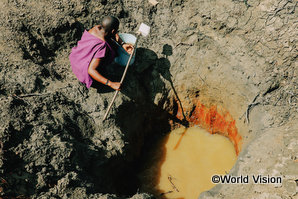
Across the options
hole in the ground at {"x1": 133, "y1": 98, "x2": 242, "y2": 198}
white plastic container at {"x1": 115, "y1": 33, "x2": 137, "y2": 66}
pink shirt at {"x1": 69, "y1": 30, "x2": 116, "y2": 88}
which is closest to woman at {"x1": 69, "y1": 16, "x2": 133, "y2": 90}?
pink shirt at {"x1": 69, "y1": 30, "x2": 116, "y2": 88}

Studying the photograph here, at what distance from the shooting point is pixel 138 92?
403 cm

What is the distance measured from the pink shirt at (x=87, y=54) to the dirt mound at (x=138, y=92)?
8.8 inches

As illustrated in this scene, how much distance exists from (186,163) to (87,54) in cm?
242

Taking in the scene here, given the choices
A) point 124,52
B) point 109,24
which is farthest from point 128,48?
point 109,24

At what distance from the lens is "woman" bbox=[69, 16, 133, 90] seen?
3.22m

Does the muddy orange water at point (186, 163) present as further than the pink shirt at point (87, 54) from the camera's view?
Yes

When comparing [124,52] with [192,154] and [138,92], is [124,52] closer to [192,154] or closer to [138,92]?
[138,92]

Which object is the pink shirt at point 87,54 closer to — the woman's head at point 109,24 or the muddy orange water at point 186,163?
the woman's head at point 109,24

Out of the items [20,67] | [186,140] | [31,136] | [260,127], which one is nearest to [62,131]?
[31,136]

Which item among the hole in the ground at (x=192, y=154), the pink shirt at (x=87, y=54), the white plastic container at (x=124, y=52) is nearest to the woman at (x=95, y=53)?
the pink shirt at (x=87, y=54)

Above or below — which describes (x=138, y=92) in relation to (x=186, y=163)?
above

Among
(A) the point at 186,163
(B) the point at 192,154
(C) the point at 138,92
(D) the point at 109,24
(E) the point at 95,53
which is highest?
(D) the point at 109,24

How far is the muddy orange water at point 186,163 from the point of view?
3.93 m

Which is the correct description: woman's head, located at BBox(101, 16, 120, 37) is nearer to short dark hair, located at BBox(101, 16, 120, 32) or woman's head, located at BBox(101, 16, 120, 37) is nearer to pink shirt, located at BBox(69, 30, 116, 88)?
short dark hair, located at BBox(101, 16, 120, 32)
